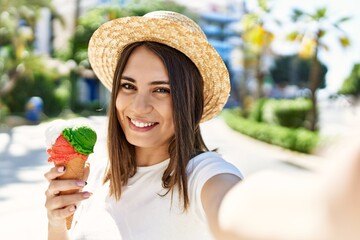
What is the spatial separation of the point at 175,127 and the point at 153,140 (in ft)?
0.34

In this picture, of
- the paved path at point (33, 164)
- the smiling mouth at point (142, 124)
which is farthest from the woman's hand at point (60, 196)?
the paved path at point (33, 164)

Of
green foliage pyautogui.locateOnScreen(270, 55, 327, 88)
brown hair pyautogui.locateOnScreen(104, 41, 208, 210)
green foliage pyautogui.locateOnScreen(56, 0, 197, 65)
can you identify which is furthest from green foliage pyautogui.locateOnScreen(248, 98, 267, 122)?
green foliage pyautogui.locateOnScreen(270, 55, 327, 88)

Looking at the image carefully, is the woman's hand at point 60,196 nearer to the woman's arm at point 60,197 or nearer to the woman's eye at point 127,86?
the woman's arm at point 60,197

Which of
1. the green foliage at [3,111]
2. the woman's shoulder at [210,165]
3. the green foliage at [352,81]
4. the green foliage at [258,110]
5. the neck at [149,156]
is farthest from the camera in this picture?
the green foliage at [352,81]

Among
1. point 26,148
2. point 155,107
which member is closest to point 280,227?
point 155,107

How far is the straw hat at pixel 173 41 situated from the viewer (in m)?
1.70

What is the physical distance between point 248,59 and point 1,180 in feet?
107

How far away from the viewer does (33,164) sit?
1317 cm

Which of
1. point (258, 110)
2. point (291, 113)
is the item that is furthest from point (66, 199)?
point (258, 110)

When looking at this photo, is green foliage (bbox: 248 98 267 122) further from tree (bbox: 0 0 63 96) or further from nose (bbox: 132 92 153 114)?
nose (bbox: 132 92 153 114)

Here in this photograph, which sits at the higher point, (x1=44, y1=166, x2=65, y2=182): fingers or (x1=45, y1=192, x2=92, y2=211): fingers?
(x1=44, y1=166, x2=65, y2=182): fingers

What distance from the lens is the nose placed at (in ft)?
5.40

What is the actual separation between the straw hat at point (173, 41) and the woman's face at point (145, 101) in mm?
74

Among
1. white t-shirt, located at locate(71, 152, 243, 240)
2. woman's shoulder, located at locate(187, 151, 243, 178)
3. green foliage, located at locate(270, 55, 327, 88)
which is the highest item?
woman's shoulder, located at locate(187, 151, 243, 178)
